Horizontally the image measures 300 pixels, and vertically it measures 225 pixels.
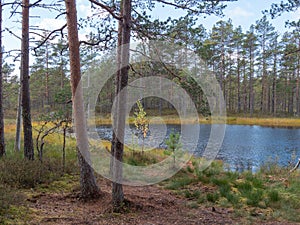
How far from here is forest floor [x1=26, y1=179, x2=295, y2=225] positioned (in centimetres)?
404

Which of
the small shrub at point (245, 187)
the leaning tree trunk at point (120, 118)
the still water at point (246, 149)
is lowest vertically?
the still water at point (246, 149)

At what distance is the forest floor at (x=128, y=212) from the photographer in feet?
13.3

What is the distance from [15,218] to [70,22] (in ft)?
10.8

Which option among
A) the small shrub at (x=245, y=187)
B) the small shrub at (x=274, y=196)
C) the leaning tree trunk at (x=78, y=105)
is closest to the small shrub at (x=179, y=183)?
the small shrub at (x=245, y=187)

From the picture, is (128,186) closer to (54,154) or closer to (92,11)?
(54,154)

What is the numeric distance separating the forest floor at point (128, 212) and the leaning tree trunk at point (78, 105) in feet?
0.97

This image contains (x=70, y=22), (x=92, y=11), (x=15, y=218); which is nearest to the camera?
(x=15, y=218)

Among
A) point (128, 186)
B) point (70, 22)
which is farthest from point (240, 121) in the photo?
point (70, 22)

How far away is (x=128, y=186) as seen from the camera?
669 centimetres

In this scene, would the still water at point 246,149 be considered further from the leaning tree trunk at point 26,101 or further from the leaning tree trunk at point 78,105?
the leaning tree trunk at point 78,105

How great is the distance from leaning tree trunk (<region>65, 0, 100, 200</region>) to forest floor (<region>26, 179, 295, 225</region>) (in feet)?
0.97

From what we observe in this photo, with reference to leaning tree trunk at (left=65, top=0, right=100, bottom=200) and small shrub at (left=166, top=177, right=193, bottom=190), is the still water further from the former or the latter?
leaning tree trunk at (left=65, top=0, right=100, bottom=200)

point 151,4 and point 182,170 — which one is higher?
point 151,4

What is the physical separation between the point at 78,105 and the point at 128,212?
80.7 inches
